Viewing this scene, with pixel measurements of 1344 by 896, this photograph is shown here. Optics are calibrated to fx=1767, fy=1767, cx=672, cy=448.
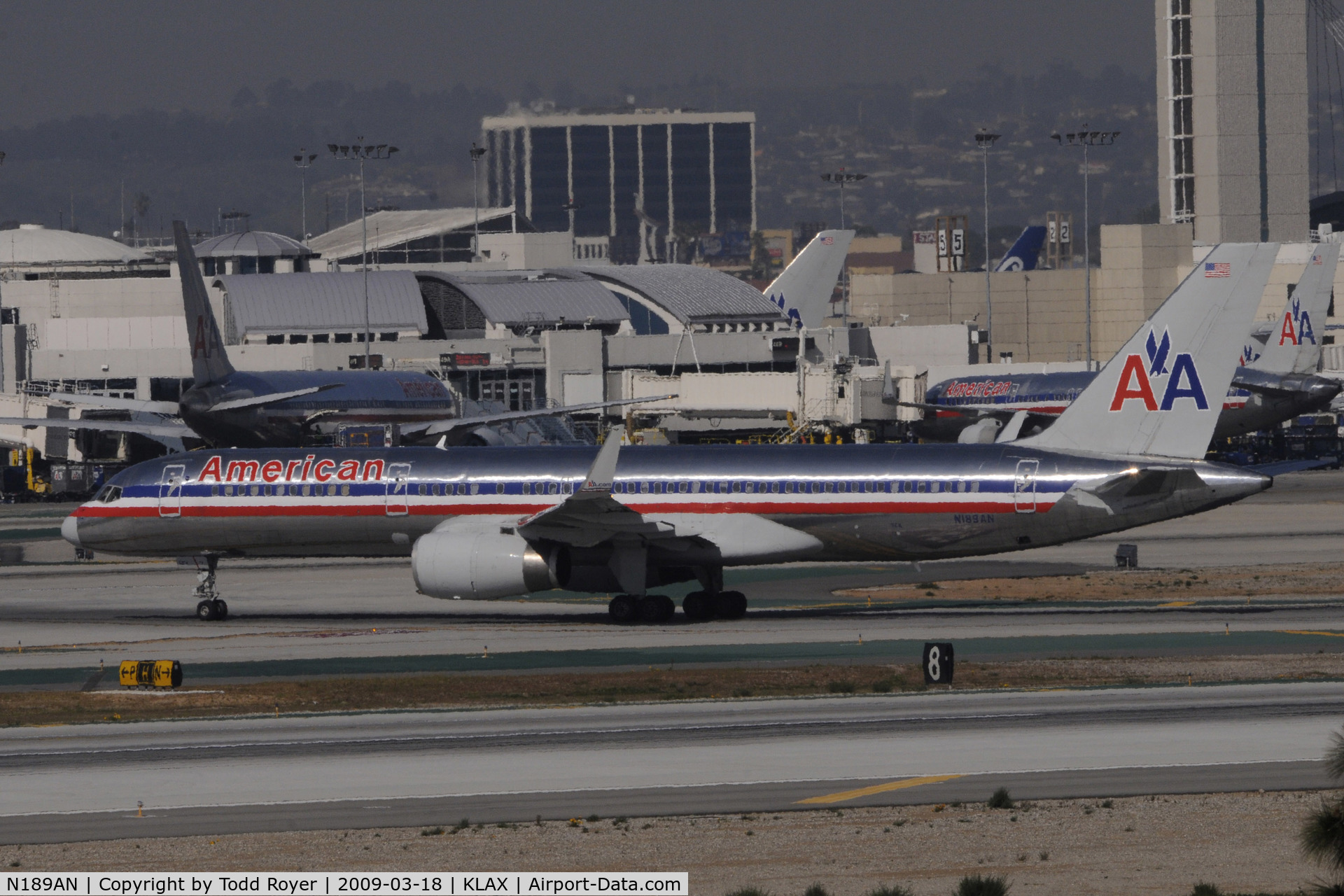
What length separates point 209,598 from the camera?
45.9 m

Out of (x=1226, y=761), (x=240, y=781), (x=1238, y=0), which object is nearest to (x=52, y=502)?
(x=240, y=781)

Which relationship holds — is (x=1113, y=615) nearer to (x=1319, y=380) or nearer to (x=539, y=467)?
(x=539, y=467)

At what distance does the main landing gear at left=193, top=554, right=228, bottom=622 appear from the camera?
148 ft

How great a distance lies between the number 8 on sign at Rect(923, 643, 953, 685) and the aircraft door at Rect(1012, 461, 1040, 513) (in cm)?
951

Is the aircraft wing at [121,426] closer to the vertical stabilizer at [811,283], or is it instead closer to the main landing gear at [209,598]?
the main landing gear at [209,598]

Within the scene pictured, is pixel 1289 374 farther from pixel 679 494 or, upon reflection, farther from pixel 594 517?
pixel 594 517

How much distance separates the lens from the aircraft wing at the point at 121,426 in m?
79.6

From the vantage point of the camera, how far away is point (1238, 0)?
551ft

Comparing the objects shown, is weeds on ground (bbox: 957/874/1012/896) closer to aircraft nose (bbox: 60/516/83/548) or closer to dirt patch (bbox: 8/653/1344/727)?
dirt patch (bbox: 8/653/1344/727)

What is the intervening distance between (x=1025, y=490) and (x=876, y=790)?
18.8 meters

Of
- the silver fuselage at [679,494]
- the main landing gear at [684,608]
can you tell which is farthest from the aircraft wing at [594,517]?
the main landing gear at [684,608]

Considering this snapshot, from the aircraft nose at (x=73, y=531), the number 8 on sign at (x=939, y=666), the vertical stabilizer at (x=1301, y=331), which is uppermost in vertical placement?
the vertical stabilizer at (x=1301, y=331)

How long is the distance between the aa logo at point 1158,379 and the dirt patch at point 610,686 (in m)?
8.64

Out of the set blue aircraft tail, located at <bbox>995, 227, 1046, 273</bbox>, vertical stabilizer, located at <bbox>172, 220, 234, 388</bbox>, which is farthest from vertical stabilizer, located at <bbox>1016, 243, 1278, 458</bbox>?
blue aircraft tail, located at <bbox>995, 227, 1046, 273</bbox>
